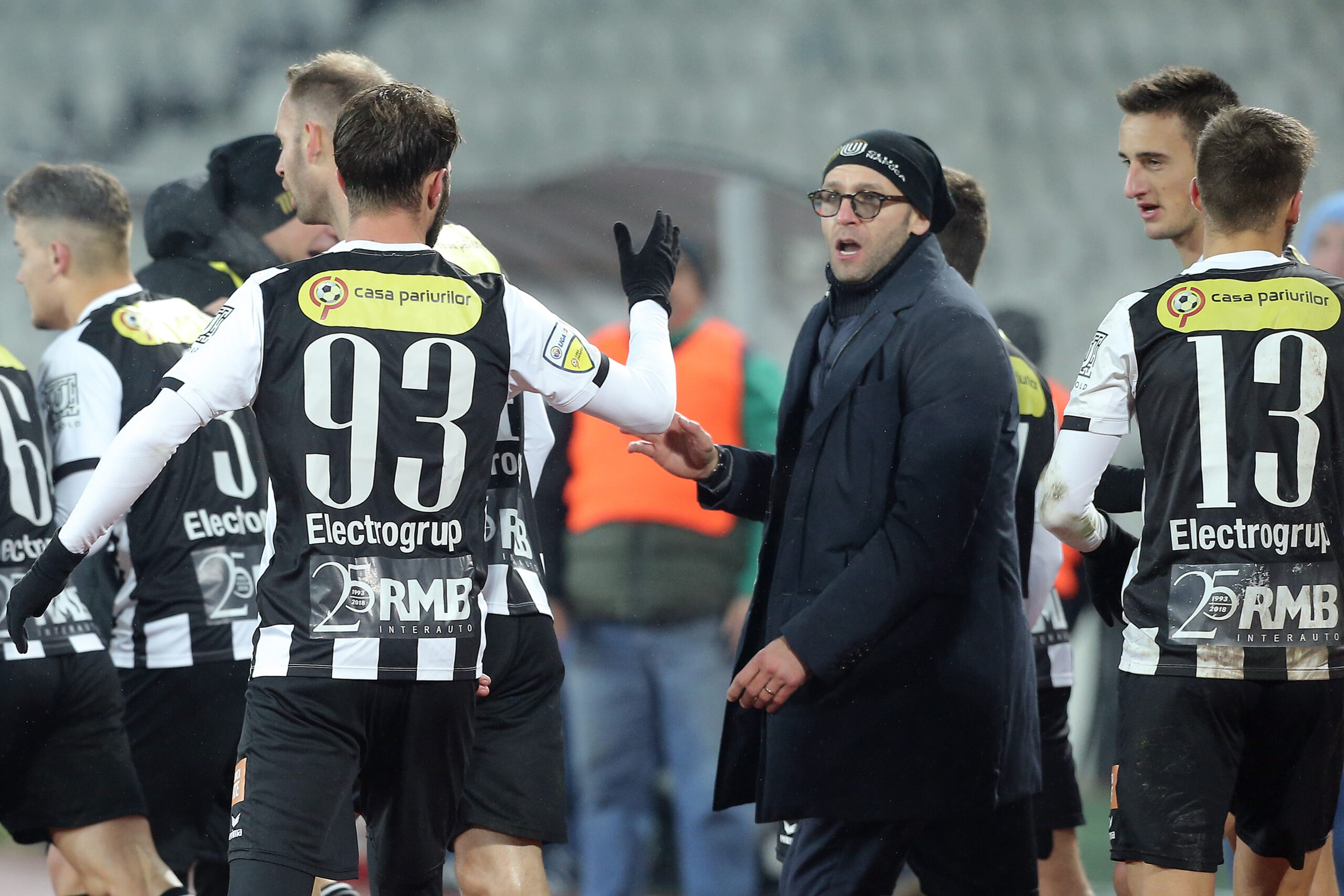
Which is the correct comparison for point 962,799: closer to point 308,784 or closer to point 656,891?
point 308,784

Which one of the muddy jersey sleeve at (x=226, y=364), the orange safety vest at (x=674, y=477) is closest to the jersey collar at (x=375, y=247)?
the muddy jersey sleeve at (x=226, y=364)

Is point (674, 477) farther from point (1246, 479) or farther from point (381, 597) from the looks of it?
point (381, 597)

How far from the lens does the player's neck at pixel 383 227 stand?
2.61 meters

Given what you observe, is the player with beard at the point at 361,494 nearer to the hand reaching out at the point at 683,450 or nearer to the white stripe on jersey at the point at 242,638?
the hand reaching out at the point at 683,450

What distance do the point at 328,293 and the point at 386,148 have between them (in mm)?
282

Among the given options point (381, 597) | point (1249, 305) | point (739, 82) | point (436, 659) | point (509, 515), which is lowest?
point (436, 659)

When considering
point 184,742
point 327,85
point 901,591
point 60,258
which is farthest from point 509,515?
point 60,258

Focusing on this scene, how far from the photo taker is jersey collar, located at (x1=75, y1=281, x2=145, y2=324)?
3.93 m

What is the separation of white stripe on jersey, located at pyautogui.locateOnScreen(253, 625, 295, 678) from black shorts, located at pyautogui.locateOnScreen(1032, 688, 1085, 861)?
6.95ft

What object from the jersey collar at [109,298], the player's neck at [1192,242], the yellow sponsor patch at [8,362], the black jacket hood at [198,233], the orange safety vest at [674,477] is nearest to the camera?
the player's neck at [1192,242]

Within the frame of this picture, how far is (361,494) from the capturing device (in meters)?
2.49

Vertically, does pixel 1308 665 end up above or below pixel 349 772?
above

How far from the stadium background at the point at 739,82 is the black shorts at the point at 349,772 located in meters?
5.57

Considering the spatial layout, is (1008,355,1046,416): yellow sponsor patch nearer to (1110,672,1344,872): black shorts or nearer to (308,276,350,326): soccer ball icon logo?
(1110,672,1344,872): black shorts
